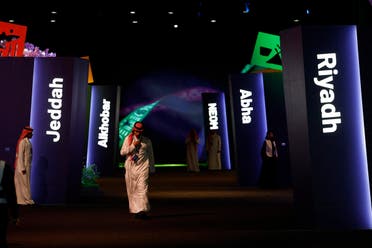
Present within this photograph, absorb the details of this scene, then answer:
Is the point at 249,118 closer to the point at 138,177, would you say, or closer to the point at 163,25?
the point at 138,177

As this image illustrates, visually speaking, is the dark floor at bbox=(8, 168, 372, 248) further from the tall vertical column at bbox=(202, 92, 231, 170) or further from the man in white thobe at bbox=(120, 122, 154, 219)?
the tall vertical column at bbox=(202, 92, 231, 170)

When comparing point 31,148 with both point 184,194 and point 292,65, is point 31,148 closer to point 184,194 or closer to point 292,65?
point 184,194

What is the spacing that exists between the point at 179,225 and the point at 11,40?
845cm

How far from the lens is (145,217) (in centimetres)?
1212

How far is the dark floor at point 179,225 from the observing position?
8.98 meters

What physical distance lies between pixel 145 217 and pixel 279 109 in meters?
9.44

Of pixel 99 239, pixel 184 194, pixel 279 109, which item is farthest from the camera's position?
pixel 279 109

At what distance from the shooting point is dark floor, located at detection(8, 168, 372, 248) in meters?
8.98

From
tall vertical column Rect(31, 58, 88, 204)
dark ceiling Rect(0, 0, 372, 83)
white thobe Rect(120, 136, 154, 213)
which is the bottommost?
white thobe Rect(120, 136, 154, 213)

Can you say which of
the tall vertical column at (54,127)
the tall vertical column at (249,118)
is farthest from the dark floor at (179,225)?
the tall vertical column at (249,118)

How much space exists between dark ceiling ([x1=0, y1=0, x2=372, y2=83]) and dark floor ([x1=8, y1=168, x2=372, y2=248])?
10757mm

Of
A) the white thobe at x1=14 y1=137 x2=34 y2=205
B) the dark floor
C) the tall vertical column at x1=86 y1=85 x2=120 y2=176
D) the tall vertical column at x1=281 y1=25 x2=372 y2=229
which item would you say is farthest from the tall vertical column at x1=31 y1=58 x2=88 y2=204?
the tall vertical column at x1=86 y1=85 x2=120 y2=176

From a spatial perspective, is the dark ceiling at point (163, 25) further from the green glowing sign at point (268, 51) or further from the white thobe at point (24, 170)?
the white thobe at point (24, 170)

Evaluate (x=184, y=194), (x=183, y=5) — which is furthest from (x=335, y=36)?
(x=183, y=5)
